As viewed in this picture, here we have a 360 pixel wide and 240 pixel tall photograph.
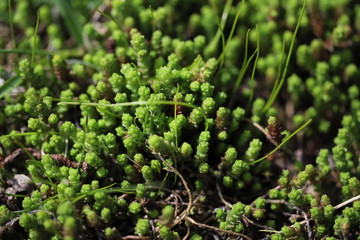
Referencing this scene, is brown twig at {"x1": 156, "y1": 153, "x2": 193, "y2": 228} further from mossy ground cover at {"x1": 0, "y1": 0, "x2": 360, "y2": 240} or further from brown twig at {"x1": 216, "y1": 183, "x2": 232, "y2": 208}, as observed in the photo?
brown twig at {"x1": 216, "y1": 183, "x2": 232, "y2": 208}

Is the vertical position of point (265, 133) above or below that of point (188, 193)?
above

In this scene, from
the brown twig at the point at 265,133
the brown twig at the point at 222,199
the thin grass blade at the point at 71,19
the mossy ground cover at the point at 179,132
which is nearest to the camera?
the mossy ground cover at the point at 179,132

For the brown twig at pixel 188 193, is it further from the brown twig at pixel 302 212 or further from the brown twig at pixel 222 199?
the brown twig at pixel 302 212

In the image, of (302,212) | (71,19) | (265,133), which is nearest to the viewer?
(302,212)

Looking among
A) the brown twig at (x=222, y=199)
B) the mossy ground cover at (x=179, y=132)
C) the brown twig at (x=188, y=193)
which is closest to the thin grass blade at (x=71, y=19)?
the mossy ground cover at (x=179, y=132)

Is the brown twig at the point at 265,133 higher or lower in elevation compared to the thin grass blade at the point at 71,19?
lower

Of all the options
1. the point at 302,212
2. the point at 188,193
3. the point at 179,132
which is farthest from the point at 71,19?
the point at 302,212

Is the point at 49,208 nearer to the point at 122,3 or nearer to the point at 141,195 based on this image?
the point at 141,195

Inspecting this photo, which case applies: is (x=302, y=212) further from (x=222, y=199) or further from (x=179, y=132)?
(x=179, y=132)
